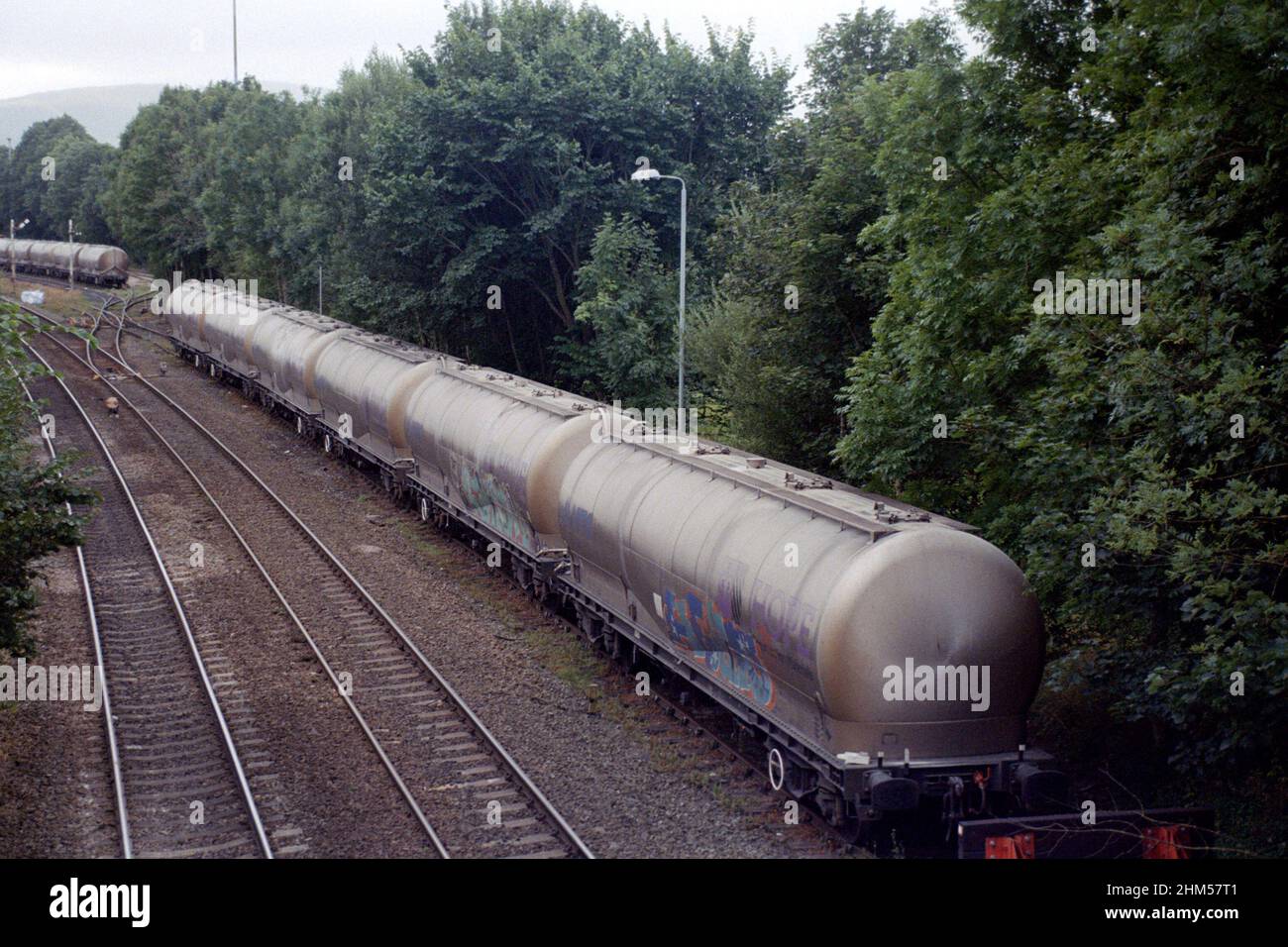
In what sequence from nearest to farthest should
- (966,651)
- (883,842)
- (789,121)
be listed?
(966,651)
(883,842)
(789,121)

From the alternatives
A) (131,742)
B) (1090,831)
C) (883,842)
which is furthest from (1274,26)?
(131,742)

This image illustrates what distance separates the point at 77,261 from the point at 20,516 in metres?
86.4

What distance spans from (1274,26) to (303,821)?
12.9 meters

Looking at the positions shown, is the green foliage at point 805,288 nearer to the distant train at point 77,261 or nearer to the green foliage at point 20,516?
the green foliage at point 20,516

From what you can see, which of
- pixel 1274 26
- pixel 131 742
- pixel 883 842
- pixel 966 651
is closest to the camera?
pixel 1274 26

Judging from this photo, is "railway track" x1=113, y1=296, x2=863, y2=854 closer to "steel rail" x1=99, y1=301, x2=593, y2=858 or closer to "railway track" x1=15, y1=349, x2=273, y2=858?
"steel rail" x1=99, y1=301, x2=593, y2=858

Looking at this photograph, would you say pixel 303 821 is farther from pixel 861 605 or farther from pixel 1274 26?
pixel 1274 26

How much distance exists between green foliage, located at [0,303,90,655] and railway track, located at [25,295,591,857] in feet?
2.95

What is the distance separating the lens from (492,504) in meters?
23.4

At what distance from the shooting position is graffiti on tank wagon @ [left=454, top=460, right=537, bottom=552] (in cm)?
2202

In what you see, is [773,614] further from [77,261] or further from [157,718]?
[77,261]

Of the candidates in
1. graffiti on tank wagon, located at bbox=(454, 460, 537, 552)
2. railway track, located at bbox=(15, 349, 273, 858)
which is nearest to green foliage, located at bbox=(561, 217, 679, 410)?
graffiti on tank wagon, located at bbox=(454, 460, 537, 552)

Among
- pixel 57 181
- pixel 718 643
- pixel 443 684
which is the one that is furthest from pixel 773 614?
pixel 57 181

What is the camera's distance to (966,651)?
1230cm
